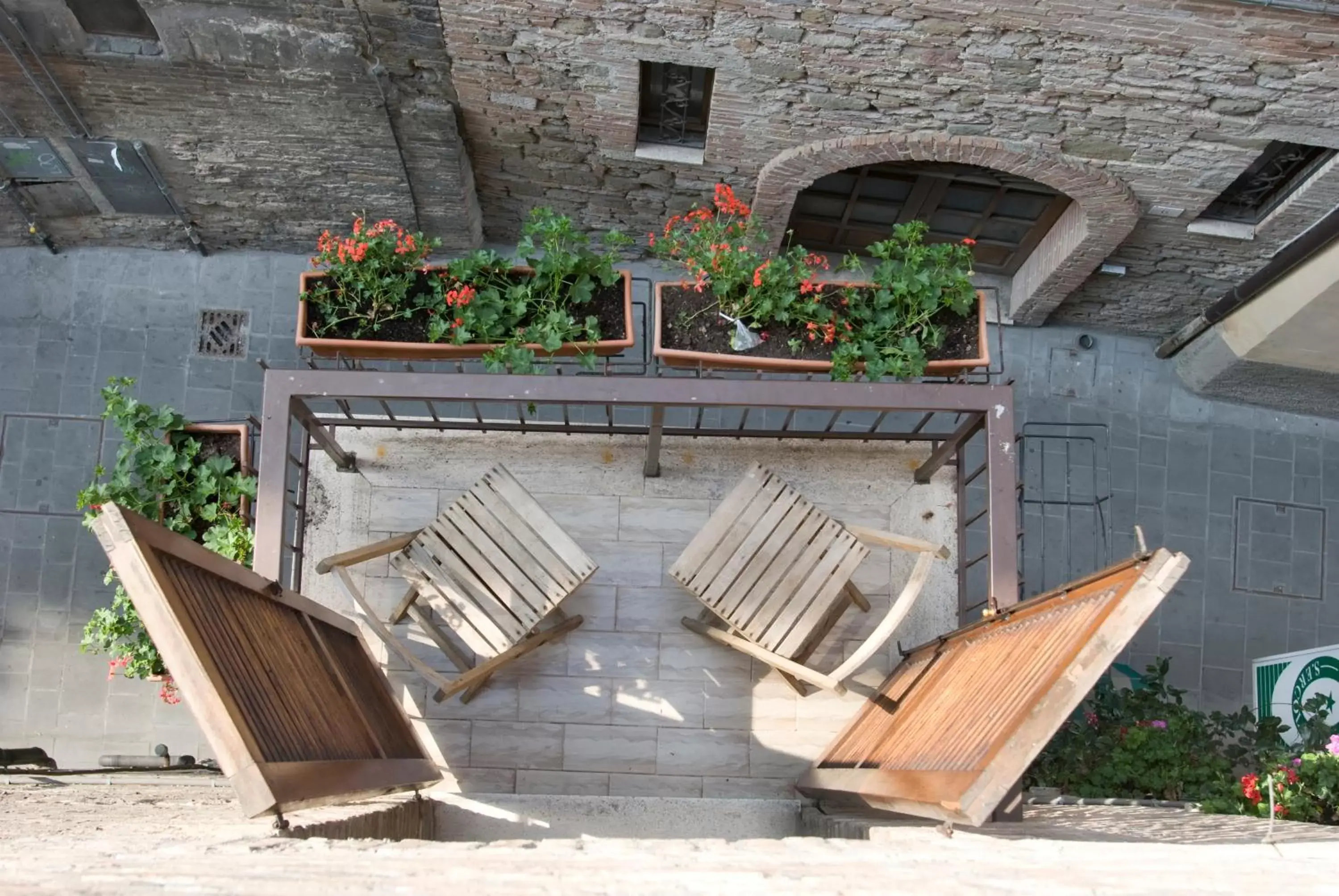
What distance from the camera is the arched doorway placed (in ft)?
20.5

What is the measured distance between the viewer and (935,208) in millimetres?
6578

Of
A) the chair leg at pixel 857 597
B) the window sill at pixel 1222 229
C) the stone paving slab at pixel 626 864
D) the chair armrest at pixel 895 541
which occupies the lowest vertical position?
the stone paving slab at pixel 626 864

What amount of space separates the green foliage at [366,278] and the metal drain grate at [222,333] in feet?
6.20

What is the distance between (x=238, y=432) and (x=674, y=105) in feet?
8.85

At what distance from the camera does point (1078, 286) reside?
6.76 metres

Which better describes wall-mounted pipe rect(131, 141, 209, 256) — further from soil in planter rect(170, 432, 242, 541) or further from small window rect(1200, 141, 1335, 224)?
small window rect(1200, 141, 1335, 224)

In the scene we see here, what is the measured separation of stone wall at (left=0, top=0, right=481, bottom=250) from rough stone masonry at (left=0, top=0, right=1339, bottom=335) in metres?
0.01

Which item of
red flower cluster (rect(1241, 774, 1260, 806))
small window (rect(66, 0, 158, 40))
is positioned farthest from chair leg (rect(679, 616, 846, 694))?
small window (rect(66, 0, 158, 40))

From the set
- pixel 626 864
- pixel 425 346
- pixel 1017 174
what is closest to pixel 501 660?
pixel 425 346

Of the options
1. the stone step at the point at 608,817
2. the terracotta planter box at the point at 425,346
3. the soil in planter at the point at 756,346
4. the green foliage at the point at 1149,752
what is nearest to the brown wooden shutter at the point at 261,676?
the stone step at the point at 608,817

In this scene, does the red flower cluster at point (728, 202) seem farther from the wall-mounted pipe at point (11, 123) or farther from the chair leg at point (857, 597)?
the wall-mounted pipe at point (11, 123)

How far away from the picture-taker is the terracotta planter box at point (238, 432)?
525 cm

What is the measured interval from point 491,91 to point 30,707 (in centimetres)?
419

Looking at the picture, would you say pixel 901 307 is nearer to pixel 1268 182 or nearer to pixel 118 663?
pixel 1268 182
